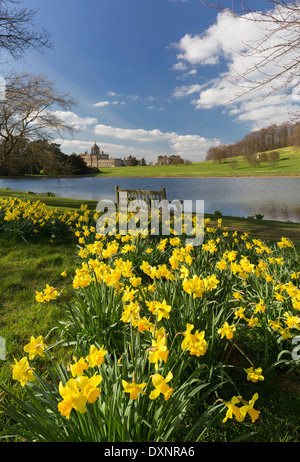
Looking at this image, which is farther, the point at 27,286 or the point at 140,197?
the point at 140,197

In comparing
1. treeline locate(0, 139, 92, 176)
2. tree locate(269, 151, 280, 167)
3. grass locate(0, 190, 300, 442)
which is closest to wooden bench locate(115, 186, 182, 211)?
grass locate(0, 190, 300, 442)

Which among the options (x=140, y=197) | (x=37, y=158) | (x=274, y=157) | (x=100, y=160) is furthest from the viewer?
(x=100, y=160)

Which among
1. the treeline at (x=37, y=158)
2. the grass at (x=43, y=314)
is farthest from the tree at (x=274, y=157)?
the grass at (x=43, y=314)

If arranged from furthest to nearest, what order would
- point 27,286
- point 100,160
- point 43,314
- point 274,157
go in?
1. point 100,160
2. point 274,157
3. point 27,286
4. point 43,314

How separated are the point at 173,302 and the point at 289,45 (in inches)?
123

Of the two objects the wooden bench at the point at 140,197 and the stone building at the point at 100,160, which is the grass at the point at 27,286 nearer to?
the wooden bench at the point at 140,197

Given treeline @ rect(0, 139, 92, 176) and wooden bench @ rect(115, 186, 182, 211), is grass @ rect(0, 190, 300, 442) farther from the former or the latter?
treeline @ rect(0, 139, 92, 176)

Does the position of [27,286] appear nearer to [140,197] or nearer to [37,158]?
[140,197]

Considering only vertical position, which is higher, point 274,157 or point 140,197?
point 274,157

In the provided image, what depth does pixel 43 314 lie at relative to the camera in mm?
2439

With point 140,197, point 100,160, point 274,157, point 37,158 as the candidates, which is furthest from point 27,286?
point 100,160

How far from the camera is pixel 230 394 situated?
1.49 m

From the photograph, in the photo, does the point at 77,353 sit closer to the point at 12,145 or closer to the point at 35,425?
the point at 35,425
